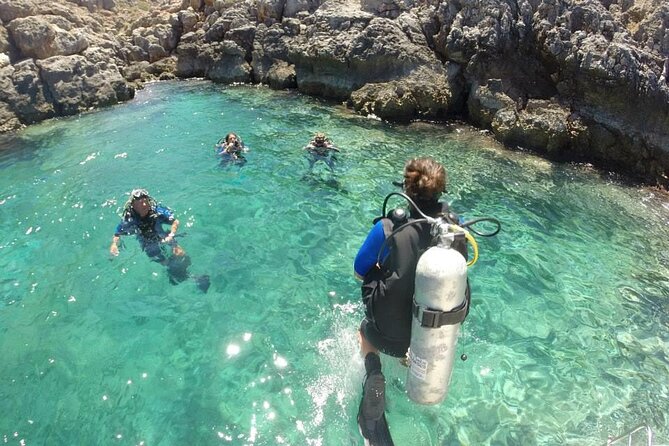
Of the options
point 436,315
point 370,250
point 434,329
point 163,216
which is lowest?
A: point 163,216

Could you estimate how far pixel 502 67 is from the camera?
47.2 feet

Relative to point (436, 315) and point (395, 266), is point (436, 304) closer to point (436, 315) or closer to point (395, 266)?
point (436, 315)

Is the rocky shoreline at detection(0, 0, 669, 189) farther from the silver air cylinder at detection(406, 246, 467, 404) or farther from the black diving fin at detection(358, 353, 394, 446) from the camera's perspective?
the silver air cylinder at detection(406, 246, 467, 404)

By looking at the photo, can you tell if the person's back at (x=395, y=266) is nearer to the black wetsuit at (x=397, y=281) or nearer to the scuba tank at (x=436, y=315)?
the black wetsuit at (x=397, y=281)

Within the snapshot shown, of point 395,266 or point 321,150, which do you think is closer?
point 395,266

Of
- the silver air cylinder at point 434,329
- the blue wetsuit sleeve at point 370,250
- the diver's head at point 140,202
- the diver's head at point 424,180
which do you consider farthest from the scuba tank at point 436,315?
the diver's head at point 140,202

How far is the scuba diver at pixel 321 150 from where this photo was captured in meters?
11.3

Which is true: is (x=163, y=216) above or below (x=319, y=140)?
above

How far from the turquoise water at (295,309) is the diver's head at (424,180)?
7.49 feet

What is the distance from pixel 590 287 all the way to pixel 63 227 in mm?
10918

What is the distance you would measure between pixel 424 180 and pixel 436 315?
1.12 metres

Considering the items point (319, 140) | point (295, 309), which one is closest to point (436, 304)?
point (295, 309)

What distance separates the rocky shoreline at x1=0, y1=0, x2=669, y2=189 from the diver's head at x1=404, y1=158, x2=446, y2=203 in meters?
11.2

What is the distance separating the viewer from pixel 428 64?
52.3 ft
